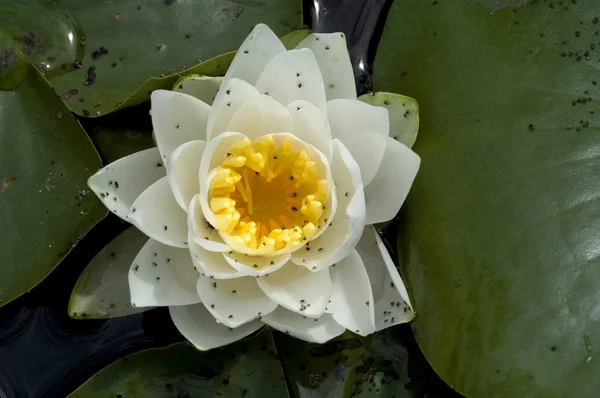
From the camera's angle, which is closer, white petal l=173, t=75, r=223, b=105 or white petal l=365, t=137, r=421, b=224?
white petal l=365, t=137, r=421, b=224

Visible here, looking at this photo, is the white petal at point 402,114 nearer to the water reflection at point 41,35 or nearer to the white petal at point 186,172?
the white petal at point 186,172

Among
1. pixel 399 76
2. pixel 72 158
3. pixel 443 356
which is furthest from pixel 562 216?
pixel 72 158

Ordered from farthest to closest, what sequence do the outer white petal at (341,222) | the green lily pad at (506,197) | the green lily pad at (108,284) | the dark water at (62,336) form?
1. the dark water at (62,336)
2. the green lily pad at (108,284)
3. the green lily pad at (506,197)
4. the outer white petal at (341,222)

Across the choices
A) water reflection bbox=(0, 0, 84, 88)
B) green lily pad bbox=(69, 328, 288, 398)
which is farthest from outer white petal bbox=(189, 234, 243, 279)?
water reflection bbox=(0, 0, 84, 88)

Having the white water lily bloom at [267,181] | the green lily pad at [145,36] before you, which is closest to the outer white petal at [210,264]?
the white water lily bloom at [267,181]

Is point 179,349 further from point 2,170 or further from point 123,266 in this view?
point 2,170

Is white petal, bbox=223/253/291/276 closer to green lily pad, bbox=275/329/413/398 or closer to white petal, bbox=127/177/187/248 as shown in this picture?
white petal, bbox=127/177/187/248
